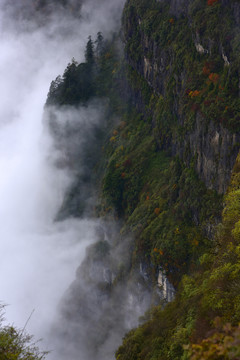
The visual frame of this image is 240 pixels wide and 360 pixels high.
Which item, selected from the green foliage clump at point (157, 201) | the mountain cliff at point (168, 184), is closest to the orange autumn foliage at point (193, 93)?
the mountain cliff at point (168, 184)

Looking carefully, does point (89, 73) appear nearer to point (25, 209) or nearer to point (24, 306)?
point (25, 209)

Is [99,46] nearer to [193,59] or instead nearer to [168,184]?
[193,59]

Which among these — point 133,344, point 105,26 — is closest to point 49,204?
point 105,26

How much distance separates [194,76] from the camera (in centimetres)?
3972

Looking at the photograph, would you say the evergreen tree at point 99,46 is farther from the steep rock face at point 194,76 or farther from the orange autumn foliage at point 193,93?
the orange autumn foliage at point 193,93

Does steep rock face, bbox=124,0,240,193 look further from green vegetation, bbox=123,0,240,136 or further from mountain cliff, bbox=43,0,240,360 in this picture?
mountain cliff, bbox=43,0,240,360

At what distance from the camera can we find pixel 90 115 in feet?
239

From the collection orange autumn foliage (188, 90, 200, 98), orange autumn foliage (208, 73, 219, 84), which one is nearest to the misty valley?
orange autumn foliage (188, 90, 200, 98)

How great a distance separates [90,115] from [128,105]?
1052 cm

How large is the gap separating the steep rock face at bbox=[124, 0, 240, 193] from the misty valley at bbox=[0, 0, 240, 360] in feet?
0.61

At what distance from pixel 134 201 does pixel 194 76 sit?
19685mm

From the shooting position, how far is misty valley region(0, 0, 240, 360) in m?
19.1

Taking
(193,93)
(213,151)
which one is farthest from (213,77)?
(213,151)

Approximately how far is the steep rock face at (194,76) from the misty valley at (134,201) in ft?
0.61
